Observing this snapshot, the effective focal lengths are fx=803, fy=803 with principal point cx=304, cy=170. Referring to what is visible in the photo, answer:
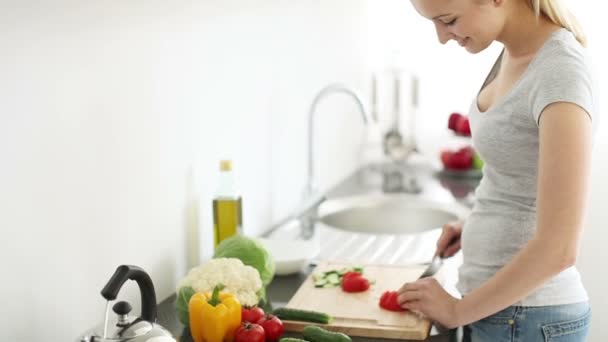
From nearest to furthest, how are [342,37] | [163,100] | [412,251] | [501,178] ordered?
[501,178] < [163,100] < [412,251] < [342,37]

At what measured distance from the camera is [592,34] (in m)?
2.89

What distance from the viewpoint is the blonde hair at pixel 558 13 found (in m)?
1.29

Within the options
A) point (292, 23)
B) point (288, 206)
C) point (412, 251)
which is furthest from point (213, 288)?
point (292, 23)

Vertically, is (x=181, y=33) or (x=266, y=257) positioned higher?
(x=181, y=33)

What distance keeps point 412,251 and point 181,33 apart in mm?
795

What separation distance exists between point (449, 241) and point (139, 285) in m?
0.79

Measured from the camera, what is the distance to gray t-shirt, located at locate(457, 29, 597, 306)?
1.21 metres

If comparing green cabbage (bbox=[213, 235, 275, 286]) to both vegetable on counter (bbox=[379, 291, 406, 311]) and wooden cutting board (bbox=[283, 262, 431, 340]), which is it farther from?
vegetable on counter (bbox=[379, 291, 406, 311])

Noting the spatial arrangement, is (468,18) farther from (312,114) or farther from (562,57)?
(312,114)

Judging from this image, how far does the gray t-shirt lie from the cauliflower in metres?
0.38

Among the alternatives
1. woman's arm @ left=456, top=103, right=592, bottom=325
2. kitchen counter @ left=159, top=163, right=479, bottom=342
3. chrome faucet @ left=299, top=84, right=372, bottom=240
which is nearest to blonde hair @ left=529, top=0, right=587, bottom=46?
woman's arm @ left=456, top=103, right=592, bottom=325

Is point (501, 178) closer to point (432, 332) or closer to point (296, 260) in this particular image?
point (432, 332)

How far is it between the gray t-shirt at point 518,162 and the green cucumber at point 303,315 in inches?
10.2

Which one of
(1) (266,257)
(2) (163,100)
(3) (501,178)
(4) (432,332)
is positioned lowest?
(4) (432,332)
